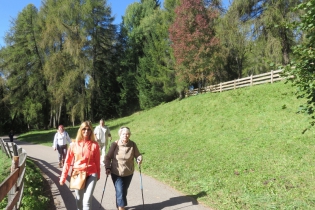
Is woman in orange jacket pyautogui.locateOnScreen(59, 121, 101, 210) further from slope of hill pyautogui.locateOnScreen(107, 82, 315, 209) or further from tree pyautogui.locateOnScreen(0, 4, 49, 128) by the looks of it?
tree pyautogui.locateOnScreen(0, 4, 49, 128)

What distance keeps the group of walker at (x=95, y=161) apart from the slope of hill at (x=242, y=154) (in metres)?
2.09

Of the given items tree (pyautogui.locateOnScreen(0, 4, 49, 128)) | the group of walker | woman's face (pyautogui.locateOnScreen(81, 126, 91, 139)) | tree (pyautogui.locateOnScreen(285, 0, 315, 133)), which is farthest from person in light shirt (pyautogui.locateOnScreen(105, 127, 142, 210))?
tree (pyautogui.locateOnScreen(0, 4, 49, 128))

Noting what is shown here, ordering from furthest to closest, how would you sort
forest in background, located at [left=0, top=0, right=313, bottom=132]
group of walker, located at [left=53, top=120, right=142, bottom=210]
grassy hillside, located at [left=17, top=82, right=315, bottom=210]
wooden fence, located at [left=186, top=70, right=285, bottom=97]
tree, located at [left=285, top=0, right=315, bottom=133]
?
forest in background, located at [left=0, top=0, right=313, bottom=132] → wooden fence, located at [left=186, top=70, right=285, bottom=97] → grassy hillside, located at [left=17, top=82, right=315, bottom=210] → group of walker, located at [left=53, top=120, right=142, bottom=210] → tree, located at [left=285, top=0, right=315, bottom=133]

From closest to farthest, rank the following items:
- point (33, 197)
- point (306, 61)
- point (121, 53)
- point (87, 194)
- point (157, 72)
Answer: point (306, 61) < point (87, 194) < point (33, 197) < point (157, 72) < point (121, 53)

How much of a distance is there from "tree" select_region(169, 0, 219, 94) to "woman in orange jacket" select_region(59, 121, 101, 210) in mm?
21414

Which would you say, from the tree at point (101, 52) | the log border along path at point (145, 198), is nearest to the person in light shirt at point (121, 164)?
the log border along path at point (145, 198)

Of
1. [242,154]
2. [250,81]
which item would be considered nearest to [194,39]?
[250,81]

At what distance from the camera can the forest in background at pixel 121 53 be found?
24286mm

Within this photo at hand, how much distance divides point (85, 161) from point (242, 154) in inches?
265

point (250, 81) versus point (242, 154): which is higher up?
point (250, 81)

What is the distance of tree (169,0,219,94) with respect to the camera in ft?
84.1

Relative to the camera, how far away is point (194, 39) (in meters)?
25.7

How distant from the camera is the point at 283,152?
9508 mm

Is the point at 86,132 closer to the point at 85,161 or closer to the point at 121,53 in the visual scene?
the point at 85,161
